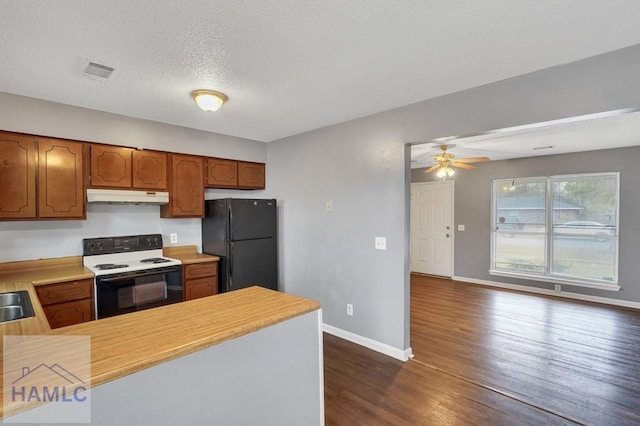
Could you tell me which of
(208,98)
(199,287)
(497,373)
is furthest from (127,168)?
(497,373)

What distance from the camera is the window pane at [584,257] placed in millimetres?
4730

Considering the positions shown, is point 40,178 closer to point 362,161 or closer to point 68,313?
point 68,313

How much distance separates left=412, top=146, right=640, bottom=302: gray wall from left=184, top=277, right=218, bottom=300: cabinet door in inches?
191

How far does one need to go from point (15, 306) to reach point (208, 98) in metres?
1.92

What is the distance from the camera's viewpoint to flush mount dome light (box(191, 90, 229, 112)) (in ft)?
8.09

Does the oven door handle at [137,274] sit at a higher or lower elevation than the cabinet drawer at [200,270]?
higher

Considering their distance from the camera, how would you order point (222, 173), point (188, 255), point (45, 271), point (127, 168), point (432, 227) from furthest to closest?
point (432, 227)
point (222, 173)
point (188, 255)
point (127, 168)
point (45, 271)

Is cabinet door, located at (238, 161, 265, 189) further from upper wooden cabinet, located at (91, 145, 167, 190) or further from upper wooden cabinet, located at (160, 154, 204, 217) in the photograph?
upper wooden cabinet, located at (91, 145, 167, 190)

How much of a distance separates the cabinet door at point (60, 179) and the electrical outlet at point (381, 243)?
2.89 meters

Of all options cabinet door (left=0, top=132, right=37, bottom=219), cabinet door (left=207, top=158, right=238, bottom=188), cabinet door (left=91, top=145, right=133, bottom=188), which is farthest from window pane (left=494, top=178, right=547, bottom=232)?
cabinet door (left=0, top=132, right=37, bottom=219)

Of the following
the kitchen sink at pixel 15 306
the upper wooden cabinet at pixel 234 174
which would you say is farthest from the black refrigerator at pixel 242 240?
the kitchen sink at pixel 15 306

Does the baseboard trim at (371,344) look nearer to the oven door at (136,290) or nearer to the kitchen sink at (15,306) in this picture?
the oven door at (136,290)

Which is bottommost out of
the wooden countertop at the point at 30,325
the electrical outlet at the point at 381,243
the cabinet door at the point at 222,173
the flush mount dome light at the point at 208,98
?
the wooden countertop at the point at 30,325

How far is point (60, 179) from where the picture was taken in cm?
273
